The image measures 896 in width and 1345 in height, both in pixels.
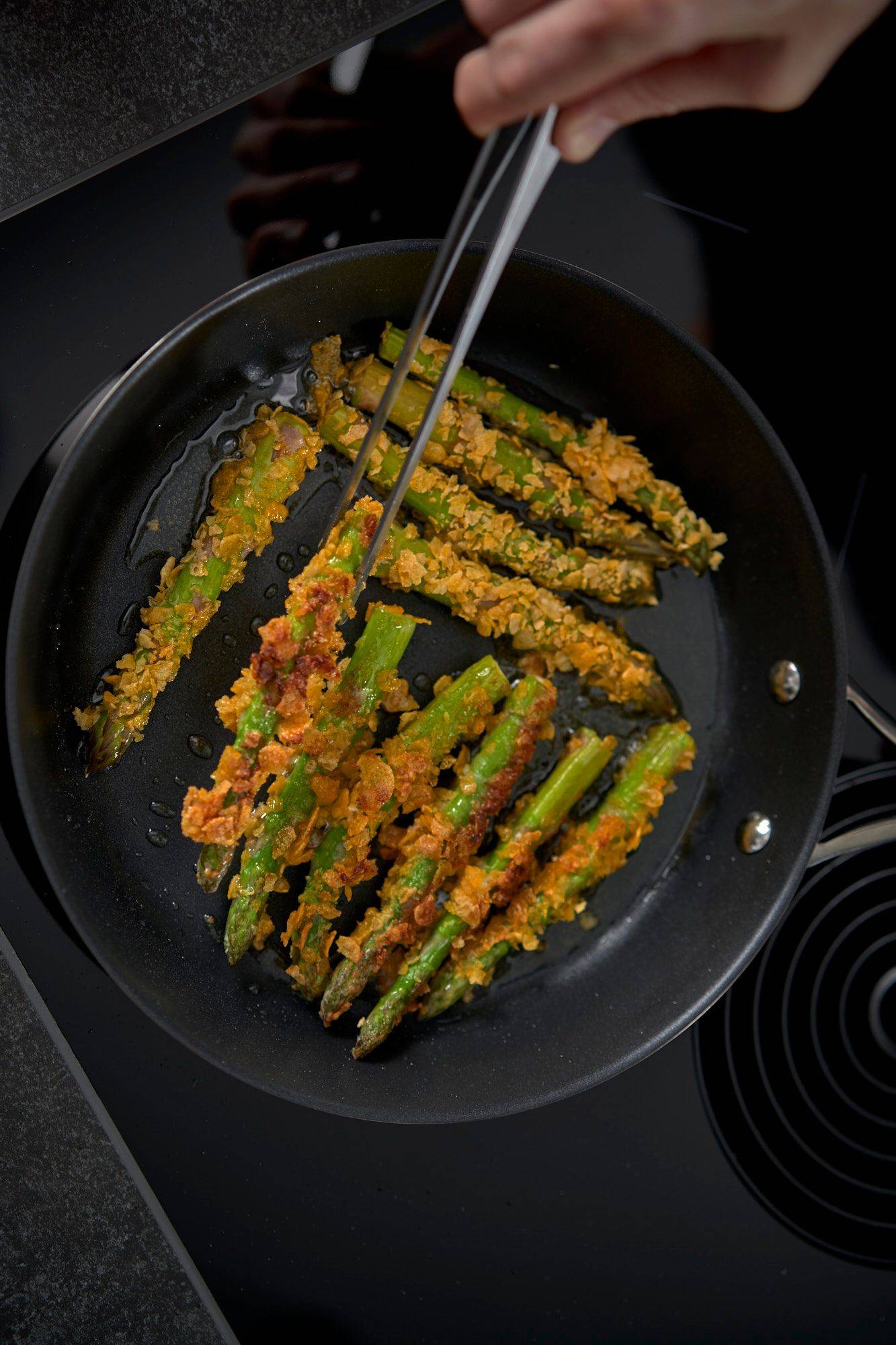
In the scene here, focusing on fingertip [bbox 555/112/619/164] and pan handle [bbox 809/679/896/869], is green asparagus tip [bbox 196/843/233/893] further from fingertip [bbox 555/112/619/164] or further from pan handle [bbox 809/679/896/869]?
fingertip [bbox 555/112/619/164]

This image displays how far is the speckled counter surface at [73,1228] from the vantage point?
191 cm

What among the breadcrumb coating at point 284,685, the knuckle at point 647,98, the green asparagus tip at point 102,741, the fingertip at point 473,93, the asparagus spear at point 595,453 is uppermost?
the knuckle at point 647,98

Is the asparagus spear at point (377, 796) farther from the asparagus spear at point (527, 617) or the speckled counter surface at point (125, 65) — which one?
the speckled counter surface at point (125, 65)

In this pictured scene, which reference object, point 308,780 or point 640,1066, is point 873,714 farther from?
point 308,780

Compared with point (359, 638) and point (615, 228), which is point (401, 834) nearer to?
point (359, 638)

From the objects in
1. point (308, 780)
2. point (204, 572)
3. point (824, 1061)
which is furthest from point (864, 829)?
point (204, 572)

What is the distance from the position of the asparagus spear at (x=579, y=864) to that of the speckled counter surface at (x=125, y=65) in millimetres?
1745

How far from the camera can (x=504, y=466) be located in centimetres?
208

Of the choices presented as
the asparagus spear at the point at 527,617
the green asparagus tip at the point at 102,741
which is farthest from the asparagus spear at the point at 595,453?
the green asparagus tip at the point at 102,741

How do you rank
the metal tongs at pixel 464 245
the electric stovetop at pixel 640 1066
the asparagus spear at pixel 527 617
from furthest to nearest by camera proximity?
the asparagus spear at pixel 527 617 → the electric stovetop at pixel 640 1066 → the metal tongs at pixel 464 245

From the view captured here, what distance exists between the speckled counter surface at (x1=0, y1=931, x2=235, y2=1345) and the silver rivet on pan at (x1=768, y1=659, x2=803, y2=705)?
181 centimetres

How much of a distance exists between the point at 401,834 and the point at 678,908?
2.38ft

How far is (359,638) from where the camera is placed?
204 centimetres

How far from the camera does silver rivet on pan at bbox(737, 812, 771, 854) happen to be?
213 centimetres
